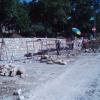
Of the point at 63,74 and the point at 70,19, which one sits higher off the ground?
the point at 70,19

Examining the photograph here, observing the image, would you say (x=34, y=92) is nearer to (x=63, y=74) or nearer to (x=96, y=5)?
(x=63, y=74)

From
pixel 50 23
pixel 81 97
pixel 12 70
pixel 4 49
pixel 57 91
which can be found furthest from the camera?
pixel 50 23

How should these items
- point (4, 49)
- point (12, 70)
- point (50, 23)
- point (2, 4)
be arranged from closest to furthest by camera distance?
point (12, 70), point (4, 49), point (2, 4), point (50, 23)

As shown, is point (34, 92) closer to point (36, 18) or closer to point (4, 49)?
point (4, 49)

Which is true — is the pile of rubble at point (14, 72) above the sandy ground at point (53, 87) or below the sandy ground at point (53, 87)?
above

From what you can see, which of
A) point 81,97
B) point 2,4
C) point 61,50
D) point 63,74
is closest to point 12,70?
point 63,74

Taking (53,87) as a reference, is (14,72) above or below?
above

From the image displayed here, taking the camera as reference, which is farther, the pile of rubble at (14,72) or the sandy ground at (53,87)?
the pile of rubble at (14,72)

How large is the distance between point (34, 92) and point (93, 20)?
6061cm

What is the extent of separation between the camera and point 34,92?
1166 centimetres

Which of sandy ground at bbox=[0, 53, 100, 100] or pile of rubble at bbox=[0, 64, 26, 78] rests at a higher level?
pile of rubble at bbox=[0, 64, 26, 78]

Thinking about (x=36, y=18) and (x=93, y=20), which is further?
(x=93, y=20)

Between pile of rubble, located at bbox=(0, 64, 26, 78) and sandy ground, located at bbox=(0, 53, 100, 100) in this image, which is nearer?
sandy ground, located at bbox=(0, 53, 100, 100)

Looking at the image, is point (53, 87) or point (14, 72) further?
point (14, 72)
